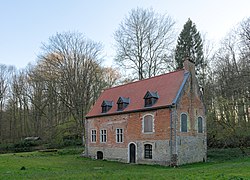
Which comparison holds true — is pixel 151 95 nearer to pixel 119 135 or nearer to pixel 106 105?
pixel 119 135

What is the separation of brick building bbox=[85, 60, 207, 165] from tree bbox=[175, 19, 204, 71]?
1354cm

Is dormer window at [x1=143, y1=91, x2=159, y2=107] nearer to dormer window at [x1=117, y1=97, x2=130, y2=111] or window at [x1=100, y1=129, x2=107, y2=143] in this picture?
dormer window at [x1=117, y1=97, x2=130, y2=111]

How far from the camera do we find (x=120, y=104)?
26812 millimetres

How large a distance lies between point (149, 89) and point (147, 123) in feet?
12.4

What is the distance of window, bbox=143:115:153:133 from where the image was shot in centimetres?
2317

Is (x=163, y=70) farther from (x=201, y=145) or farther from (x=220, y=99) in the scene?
(x=201, y=145)

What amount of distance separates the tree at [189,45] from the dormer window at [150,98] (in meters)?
16.4

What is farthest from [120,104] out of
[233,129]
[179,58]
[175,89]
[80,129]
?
[179,58]

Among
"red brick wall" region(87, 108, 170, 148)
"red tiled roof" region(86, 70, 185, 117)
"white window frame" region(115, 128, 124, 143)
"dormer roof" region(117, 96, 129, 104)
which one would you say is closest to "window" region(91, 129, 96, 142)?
"red brick wall" region(87, 108, 170, 148)

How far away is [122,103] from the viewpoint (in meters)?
26.5

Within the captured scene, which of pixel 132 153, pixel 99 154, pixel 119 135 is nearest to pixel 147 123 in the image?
pixel 132 153

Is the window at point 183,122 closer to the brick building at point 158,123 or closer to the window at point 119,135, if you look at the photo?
the brick building at point 158,123

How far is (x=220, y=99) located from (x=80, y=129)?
19.8m

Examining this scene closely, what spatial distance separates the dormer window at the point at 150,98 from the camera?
23391 millimetres
